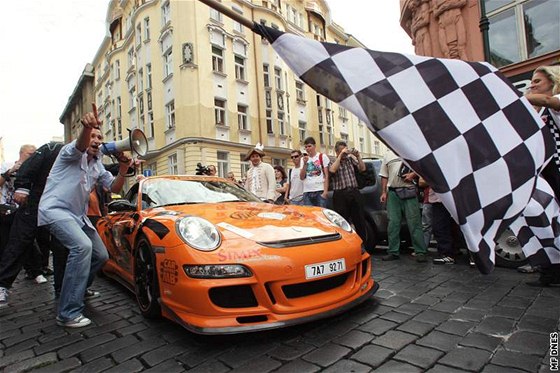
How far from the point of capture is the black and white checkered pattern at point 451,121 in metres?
1.93

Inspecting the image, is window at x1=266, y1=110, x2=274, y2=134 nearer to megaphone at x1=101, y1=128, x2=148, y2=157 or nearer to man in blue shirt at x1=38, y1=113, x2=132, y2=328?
megaphone at x1=101, y1=128, x2=148, y2=157

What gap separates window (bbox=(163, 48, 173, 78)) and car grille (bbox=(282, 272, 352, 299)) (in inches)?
847

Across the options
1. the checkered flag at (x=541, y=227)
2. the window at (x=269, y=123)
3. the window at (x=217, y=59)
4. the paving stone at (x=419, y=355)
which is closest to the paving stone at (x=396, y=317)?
the paving stone at (x=419, y=355)

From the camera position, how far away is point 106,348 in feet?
8.18

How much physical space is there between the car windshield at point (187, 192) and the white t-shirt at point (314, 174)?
5.82 ft

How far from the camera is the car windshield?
3725 mm

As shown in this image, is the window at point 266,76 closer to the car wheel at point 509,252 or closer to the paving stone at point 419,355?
the car wheel at point 509,252

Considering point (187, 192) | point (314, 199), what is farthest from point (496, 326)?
point (314, 199)

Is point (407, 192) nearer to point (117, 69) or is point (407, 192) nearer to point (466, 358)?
point (466, 358)

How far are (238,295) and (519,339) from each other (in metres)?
1.78

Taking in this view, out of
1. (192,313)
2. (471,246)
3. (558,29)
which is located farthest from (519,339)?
(558,29)

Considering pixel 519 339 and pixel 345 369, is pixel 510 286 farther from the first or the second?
pixel 345 369

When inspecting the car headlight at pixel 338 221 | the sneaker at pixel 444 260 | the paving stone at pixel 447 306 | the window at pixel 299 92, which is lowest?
the paving stone at pixel 447 306

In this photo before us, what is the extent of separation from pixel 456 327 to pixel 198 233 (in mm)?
1927
